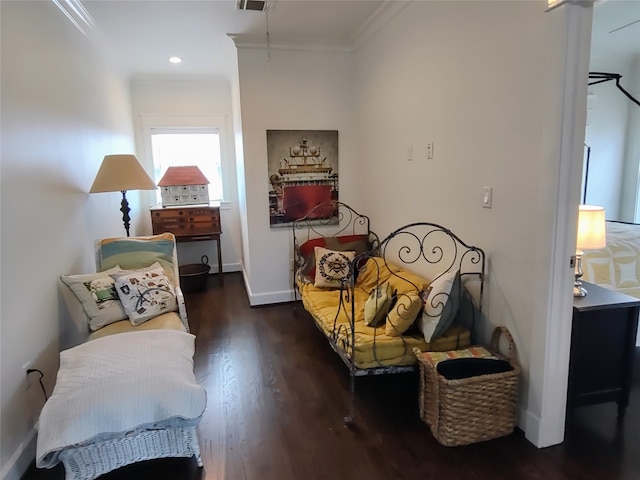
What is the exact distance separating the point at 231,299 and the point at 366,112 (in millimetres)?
2429

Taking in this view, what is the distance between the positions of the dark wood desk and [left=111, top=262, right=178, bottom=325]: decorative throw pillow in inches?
95.3

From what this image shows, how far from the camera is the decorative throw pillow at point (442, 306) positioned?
7.43 ft

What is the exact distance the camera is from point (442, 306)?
226 centimetres

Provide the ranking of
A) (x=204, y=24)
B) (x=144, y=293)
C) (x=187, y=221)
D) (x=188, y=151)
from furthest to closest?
(x=188, y=151)
(x=187, y=221)
(x=204, y=24)
(x=144, y=293)

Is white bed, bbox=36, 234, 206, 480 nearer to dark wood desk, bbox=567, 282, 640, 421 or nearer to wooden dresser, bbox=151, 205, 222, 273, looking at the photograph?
dark wood desk, bbox=567, 282, 640, 421

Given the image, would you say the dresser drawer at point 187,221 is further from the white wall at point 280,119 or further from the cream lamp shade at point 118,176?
the cream lamp shade at point 118,176

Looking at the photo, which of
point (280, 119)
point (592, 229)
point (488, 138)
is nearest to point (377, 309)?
point (488, 138)

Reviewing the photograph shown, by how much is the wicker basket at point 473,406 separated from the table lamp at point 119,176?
249 centimetres

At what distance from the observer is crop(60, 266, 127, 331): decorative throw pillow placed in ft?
8.13

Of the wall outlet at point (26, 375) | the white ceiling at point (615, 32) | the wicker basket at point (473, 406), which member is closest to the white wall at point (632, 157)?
the white ceiling at point (615, 32)

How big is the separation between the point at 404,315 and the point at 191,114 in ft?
13.6

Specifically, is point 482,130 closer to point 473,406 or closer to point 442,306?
point 442,306

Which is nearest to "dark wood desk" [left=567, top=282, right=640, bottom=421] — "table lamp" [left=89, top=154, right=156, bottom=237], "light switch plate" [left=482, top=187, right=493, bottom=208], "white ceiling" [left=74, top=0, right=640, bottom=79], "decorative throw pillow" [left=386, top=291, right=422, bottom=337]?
"light switch plate" [left=482, top=187, right=493, bottom=208]

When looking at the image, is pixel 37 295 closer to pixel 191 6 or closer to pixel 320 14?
pixel 191 6
